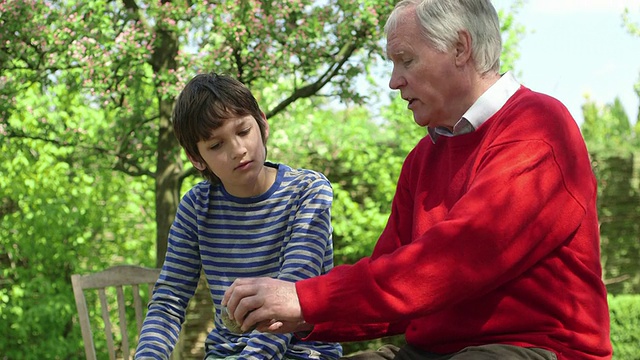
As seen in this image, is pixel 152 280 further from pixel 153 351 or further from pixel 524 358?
pixel 524 358

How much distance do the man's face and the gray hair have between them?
0.8 inches

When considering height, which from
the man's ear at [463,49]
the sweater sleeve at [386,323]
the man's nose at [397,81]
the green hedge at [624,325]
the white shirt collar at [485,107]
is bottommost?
the green hedge at [624,325]

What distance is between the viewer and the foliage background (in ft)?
17.3

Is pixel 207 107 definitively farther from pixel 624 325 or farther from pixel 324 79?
pixel 624 325

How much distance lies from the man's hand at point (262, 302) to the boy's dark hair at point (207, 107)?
0.78 metres

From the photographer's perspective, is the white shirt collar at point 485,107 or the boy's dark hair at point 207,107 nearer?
the white shirt collar at point 485,107

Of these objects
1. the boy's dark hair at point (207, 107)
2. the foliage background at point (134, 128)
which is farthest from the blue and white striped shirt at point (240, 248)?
the foliage background at point (134, 128)

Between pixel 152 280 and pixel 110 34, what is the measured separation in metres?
2.26

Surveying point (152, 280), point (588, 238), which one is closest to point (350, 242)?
point (152, 280)

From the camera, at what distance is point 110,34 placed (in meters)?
5.30

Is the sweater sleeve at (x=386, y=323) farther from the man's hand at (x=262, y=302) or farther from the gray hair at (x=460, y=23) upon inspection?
the gray hair at (x=460, y=23)

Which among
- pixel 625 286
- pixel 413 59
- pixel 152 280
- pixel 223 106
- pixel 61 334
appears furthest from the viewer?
pixel 625 286

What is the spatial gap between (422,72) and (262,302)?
2.33 ft

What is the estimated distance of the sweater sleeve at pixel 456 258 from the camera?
1.81m
